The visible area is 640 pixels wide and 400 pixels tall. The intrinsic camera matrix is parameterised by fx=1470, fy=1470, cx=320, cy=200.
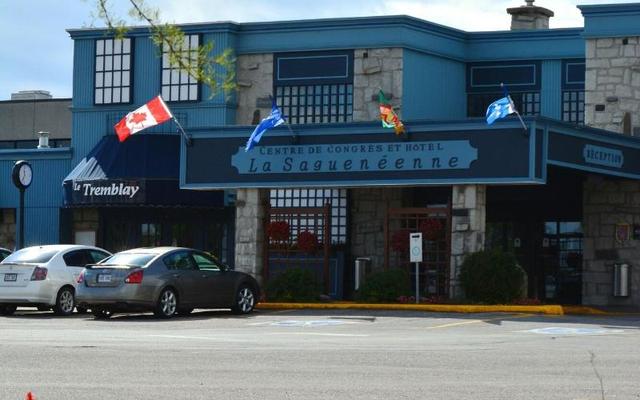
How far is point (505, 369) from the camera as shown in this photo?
1584 centimetres

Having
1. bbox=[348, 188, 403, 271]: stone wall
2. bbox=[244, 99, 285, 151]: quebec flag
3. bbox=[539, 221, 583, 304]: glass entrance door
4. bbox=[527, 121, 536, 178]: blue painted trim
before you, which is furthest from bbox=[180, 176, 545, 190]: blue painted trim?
bbox=[539, 221, 583, 304]: glass entrance door

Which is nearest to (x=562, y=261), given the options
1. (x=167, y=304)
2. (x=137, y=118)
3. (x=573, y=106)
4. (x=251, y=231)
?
(x=573, y=106)

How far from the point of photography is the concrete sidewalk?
2788 centimetres

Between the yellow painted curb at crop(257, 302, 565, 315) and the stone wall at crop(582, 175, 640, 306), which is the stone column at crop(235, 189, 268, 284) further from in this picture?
the stone wall at crop(582, 175, 640, 306)

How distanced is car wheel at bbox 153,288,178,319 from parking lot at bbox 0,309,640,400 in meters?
0.74

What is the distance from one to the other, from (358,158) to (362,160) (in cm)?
10

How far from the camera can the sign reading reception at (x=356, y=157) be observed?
30281 millimetres

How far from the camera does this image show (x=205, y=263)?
1094 inches

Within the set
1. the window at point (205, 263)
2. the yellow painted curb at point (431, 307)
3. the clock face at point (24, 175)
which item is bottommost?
the yellow painted curb at point (431, 307)

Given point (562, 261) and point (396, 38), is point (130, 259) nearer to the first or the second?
point (396, 38)

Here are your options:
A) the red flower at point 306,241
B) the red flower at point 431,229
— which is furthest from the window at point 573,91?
the red flower at point 306,241

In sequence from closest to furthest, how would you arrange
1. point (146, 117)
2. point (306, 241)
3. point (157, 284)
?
point (157, 284), point (146, 117), point (306, 241)

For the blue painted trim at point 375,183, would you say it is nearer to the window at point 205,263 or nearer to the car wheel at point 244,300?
the car wheel at point 244,300

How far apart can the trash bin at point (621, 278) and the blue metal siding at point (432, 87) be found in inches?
243
